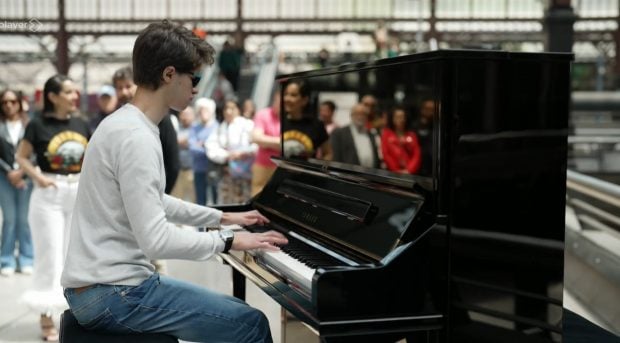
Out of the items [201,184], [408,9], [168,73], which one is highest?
[408,9]

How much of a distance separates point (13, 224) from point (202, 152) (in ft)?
7.66

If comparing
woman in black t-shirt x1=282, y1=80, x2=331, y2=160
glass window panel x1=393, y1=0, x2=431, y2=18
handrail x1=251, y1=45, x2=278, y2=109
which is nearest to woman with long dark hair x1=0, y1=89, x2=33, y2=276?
woman in black t-shirt x1=282, y1=80, x2=331, y2=160

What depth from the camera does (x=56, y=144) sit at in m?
5.23

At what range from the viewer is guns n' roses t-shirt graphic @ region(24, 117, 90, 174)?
5.21 m

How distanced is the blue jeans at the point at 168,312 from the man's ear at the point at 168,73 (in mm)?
676

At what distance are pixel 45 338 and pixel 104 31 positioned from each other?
37218mm

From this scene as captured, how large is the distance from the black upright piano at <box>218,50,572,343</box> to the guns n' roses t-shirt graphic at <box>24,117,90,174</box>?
247cm

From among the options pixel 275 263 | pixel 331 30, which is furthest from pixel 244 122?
pixel 331 30

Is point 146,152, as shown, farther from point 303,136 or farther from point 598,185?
point 598,185

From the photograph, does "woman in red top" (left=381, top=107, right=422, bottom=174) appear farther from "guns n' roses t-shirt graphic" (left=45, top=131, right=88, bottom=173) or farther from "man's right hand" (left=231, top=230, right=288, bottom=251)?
"guns n' roses t-shirt graphic" (left=45, top=131, right=88, bottom=173)

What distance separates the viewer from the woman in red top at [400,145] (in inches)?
122

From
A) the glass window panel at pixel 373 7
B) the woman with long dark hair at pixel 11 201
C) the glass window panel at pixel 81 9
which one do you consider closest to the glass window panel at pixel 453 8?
the glass window panel at pixel 373 7

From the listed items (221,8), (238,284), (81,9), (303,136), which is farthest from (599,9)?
(238,284)

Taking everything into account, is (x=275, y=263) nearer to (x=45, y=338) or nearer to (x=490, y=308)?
(x=490, y=308)
